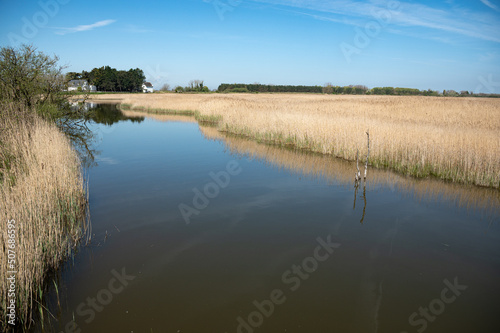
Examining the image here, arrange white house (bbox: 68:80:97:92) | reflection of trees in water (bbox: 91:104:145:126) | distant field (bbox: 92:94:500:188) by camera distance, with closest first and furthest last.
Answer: distant field (bbox: 92:94:500:188)
white house (bbox: 68:80:97:92)
reflection of trees in water (bbox: 91:104:145:126)

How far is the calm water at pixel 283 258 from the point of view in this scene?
3.41 m

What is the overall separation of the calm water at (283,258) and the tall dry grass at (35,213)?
30 centimetres

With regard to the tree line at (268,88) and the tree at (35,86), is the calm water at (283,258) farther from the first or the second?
the tree line at (268,88)

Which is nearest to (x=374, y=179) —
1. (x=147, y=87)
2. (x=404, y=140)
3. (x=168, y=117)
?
(x=404, y=140)

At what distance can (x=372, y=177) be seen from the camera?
889 centimetres

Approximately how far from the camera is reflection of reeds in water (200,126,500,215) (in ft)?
23.6

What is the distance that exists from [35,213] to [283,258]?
12.1 ft

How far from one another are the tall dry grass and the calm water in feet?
1.00

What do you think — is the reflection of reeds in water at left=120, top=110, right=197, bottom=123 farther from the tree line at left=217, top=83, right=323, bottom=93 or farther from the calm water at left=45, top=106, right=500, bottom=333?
the tree line at left=217, top=83, right=323, bottom=93

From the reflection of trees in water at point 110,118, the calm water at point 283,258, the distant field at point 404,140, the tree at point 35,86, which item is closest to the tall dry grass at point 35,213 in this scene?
the calm water at point 283,258

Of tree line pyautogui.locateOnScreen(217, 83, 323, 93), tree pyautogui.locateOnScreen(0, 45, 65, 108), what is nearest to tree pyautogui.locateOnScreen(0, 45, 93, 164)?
tree pyautogui.locateOnScreen(0, 45, 65, 108)

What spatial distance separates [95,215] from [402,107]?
22.7 meters

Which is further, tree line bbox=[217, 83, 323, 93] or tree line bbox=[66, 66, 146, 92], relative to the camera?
tree line bbox=[217, 83, 323, 93]

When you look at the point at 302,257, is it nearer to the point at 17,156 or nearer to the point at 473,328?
the point at 473,328
